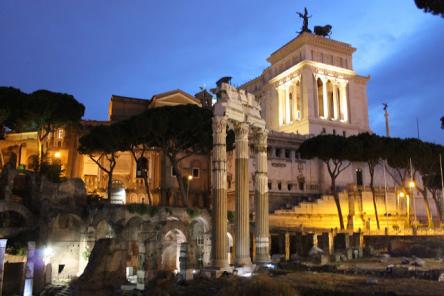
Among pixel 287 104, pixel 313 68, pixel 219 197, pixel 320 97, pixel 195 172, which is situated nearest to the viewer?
pixel 219 197

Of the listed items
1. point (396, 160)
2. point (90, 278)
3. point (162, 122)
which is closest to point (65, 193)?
point (162, 122)

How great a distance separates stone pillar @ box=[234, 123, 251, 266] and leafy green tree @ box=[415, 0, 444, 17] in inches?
337

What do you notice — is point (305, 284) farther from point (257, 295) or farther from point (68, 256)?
point (68, 256)

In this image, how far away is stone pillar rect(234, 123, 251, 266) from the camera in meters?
19.3

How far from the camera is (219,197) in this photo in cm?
1870

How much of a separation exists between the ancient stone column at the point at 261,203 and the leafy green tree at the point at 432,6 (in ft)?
29.0

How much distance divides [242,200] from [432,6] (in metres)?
10.7

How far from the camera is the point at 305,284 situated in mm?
15703

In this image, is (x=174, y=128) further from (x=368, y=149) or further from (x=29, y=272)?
(x=368, y=149)

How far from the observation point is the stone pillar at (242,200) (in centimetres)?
1928

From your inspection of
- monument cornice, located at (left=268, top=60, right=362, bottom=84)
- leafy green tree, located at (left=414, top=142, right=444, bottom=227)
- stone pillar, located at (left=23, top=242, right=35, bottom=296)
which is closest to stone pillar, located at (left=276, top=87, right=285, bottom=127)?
monument cornice, located at (left=268, top=60, right=362, bottom=84)

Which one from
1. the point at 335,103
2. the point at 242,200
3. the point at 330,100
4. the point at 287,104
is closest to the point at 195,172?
the point at 287,104

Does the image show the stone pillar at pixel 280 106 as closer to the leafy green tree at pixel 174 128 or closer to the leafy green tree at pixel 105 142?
the leafy green tree at pixel 174 128

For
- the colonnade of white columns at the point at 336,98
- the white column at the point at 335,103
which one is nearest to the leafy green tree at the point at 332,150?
the colonnade of white columns at the point at 336,98
